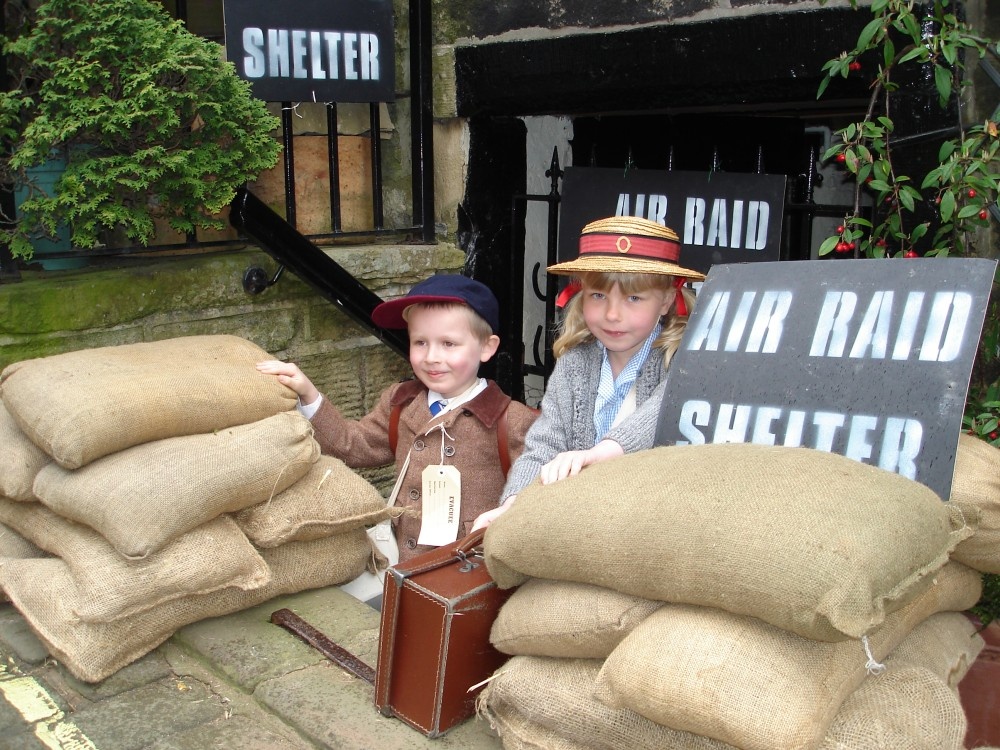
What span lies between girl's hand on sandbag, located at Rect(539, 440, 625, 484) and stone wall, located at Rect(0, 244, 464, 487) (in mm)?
1847

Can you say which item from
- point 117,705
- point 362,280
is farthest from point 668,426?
point 362,280

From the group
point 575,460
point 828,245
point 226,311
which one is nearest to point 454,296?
point 575,460

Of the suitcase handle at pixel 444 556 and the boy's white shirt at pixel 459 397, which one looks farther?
the boy's white shirt at pixel 459 397

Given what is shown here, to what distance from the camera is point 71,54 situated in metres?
2.98

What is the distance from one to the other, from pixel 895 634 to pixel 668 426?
0.71 metres

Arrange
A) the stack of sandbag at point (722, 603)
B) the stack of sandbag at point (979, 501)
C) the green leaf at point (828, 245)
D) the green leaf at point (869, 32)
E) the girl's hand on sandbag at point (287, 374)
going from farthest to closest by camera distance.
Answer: the girl's hand on sandbag at point (287, 374), the green leaf at point (828, 245), the green leaf at point (869, 32), the stack of sandbag at point (979, 501), the stack of sandbag at point (722, 603)

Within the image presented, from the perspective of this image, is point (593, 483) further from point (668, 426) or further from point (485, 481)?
point (485, 481)

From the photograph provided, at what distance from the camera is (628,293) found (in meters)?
2.67

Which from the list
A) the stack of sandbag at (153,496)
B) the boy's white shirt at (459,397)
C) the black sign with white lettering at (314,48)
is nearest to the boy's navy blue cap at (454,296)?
the boy's white shirt at (459,397)

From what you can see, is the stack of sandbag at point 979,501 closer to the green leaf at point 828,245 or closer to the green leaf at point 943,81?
the green leaf at point 828,245

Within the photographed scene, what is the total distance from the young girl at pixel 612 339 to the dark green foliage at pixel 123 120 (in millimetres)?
1241

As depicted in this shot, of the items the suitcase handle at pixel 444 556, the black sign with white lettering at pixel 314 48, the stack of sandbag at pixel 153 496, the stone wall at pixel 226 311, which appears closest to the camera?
the suitcase handle at pixel 444 556

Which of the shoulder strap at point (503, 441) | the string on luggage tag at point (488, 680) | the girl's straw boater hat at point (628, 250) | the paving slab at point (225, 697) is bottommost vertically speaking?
the paving slab at point (225, 697)

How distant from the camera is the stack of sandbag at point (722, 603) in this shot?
5.41 feet
